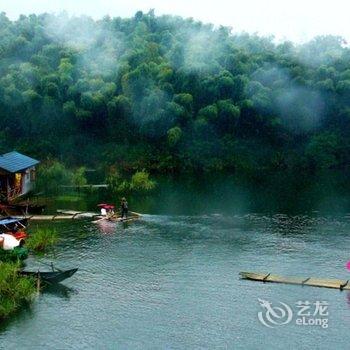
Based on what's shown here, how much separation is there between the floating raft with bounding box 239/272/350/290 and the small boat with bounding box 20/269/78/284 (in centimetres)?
869

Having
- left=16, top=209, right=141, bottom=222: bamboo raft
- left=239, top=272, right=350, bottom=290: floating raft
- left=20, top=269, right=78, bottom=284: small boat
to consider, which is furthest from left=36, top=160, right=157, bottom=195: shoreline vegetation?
left=239, top=272, right=350, bottom=290: floating raft

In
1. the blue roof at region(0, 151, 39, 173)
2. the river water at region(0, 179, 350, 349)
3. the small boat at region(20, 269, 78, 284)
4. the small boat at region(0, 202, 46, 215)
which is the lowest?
the river water at region(0, 179, 350, 349)

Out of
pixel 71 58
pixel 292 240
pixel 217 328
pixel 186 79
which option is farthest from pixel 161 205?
pixel 71 58

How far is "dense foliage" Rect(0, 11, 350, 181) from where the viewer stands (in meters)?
80.4

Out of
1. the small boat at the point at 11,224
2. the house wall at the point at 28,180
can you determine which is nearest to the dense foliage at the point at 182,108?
the house wall at the point at 28,180

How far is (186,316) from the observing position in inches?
1030

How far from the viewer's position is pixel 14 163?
5150cm

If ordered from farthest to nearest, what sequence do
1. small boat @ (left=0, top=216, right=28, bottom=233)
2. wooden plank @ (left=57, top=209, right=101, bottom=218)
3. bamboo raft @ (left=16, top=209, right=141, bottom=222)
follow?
wooden plank @ (left=57, top=209, right=101, bottom=218) → bamboo raft @ (left=16, top=209, right=141, bottom=222) → small boat @ (left=0, top=216, right=28, bottom=233)

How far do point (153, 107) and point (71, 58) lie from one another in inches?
692

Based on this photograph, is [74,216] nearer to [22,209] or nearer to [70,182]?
[22,209]

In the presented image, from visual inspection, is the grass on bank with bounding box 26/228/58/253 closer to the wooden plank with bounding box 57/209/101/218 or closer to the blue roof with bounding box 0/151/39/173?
the wooden plank with bounding box 57/209/101/218

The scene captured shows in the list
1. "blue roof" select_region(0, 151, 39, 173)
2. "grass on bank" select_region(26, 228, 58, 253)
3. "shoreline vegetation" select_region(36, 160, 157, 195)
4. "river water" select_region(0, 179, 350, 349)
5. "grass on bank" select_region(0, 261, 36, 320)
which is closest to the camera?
"river water" select_region(0, 179, 350, 349)

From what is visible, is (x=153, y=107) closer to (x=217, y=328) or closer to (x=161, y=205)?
(x=161, y=205)

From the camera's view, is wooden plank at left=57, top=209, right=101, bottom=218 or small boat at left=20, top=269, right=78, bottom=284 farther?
wooden plank at left=57, top=209, right=101, bottom=218
